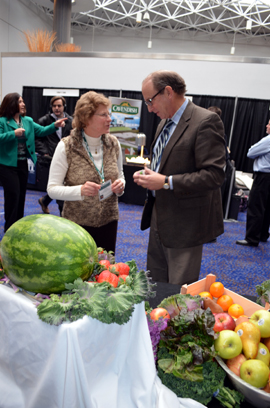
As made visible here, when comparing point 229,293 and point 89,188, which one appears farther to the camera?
point 89,188

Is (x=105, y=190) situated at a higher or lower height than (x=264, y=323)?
higher

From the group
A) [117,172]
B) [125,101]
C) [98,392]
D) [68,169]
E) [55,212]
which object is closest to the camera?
[98,392]

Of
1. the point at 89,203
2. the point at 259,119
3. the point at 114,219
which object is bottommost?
the point at 114,219

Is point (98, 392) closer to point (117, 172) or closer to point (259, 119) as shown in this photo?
point (117, 172)

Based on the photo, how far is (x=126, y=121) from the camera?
7160mm

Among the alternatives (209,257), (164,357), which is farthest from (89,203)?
(209,257)

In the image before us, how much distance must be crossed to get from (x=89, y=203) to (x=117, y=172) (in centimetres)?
30

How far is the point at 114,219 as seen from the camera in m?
2.14

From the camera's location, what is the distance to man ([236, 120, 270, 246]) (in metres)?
4.12

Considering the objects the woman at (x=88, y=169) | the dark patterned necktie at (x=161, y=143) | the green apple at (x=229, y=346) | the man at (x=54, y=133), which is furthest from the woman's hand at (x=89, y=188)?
the man at (x=54, y=133)

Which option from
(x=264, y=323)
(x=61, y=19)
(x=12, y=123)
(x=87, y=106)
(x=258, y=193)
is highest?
(x=61, y=19)

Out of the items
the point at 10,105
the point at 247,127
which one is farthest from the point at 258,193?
the point at 247,127

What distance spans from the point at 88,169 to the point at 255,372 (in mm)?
1443

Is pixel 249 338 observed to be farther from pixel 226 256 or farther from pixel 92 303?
pixel 226 256
